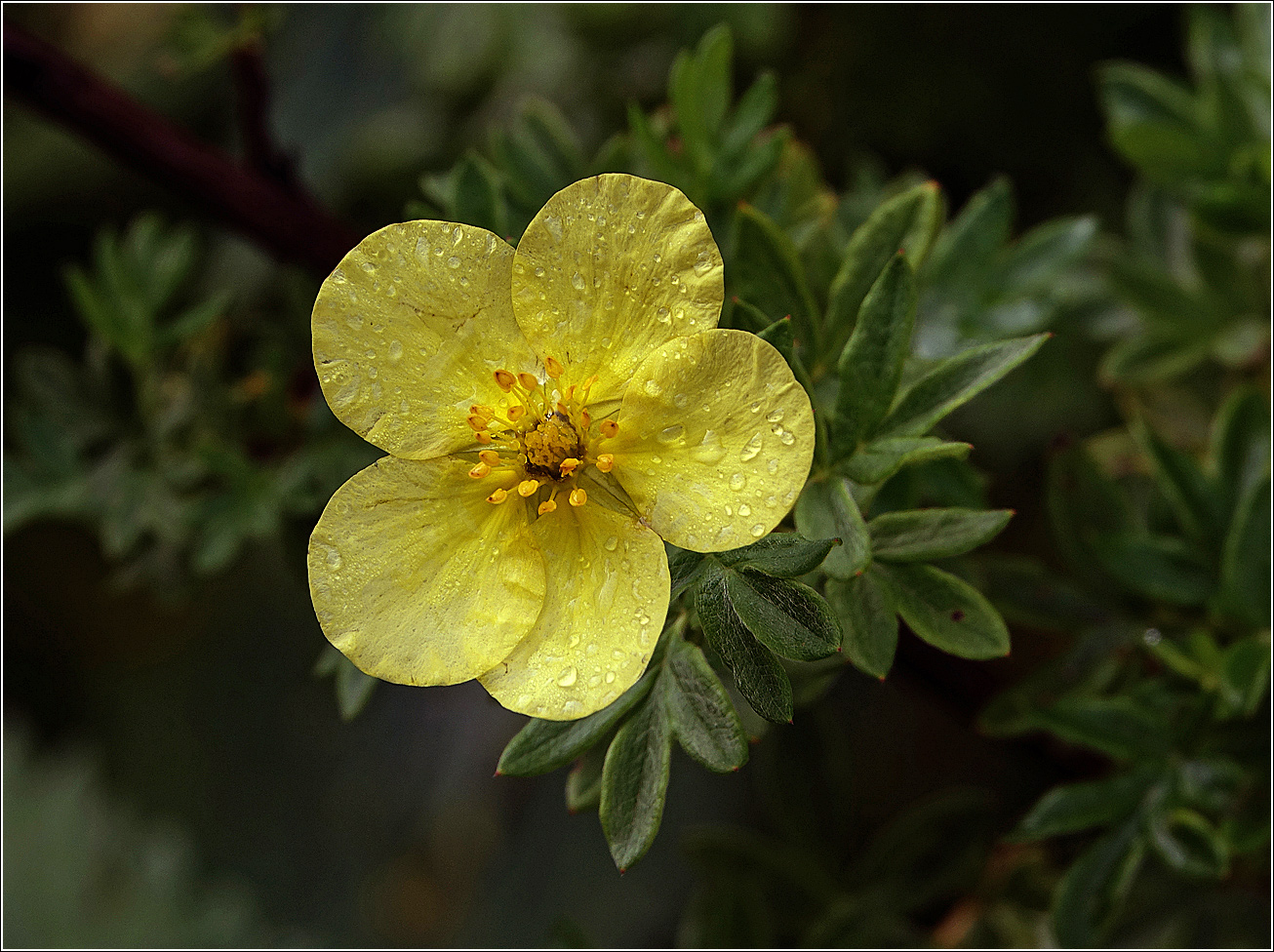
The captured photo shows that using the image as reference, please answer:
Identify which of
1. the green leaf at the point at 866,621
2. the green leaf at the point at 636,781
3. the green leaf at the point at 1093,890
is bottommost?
the green leaf at the point at 1093,890

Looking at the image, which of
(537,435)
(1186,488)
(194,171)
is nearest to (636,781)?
(537,435)

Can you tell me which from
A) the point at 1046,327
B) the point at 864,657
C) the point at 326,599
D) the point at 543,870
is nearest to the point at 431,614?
the point at 326,599

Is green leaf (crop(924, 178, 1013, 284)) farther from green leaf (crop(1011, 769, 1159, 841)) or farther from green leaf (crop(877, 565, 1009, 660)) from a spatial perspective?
green leaf (crop(1011, 769, 1159, 841))

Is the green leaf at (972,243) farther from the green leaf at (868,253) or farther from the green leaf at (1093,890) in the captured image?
the green leaf at (1093,890)

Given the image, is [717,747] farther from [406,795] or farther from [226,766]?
[226,766]

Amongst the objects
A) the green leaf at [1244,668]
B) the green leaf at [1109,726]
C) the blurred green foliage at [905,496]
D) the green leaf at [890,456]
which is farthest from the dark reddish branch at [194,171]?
the green leaf at [1244,668]
